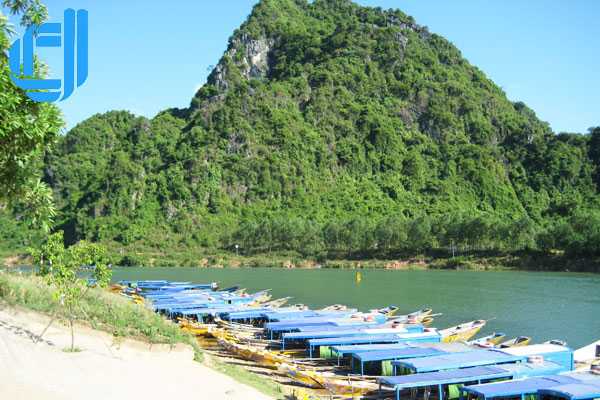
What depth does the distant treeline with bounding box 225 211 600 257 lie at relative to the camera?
245ft

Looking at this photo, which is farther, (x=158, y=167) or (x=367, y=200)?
(x=158, y=167)

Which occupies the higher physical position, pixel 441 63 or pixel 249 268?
pixel 441 63

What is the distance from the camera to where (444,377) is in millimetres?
16094

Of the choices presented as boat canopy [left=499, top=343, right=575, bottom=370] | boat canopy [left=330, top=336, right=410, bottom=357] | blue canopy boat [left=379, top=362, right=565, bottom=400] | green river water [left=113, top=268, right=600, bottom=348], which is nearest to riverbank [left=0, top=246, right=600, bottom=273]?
green river water [left=113, top=268, right=600, bottom=348]

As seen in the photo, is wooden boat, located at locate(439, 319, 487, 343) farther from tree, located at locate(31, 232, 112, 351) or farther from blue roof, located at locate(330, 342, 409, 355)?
tree, located at locate(31, 232, 112, 351)

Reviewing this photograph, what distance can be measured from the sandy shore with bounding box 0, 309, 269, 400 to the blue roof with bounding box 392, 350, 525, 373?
555 cm

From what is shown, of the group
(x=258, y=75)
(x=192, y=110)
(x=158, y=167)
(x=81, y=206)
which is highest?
(x=258, y=75)

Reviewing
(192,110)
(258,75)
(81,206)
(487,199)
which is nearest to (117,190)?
(81,206)

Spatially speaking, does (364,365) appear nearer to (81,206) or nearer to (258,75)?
(81,206)

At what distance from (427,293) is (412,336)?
28409mm

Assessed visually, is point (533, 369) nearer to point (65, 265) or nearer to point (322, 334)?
point (322, 334)

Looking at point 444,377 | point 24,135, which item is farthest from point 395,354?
point 24,135

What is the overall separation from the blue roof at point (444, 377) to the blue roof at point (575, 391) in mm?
2045

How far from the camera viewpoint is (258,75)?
186 m
